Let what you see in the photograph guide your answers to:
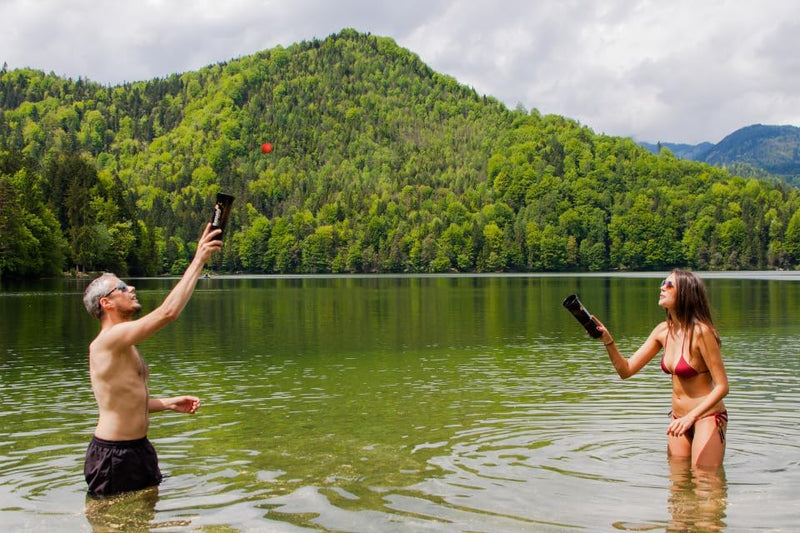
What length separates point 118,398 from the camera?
35.8 feet

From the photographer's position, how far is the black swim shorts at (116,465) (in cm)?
1103

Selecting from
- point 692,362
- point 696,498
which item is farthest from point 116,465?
point 692,362

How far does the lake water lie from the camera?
441 inches

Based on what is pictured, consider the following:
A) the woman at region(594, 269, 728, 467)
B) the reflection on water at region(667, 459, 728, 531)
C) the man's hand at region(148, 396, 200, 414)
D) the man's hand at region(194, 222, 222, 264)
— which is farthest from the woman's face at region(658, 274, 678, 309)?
the man's hand at region(148, 396, 200, 414)

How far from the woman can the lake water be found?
2.47 ft

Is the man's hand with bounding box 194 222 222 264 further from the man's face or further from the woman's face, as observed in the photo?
the woman's face

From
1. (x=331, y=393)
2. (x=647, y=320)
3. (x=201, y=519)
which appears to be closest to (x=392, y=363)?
(x=331, y=393)

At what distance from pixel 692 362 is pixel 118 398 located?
24.7 feet

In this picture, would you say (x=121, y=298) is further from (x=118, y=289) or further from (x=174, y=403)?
(x=174, y=403)

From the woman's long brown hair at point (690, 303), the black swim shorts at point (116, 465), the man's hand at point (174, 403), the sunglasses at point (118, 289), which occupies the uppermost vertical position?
the sunglasses at point (118, 289)

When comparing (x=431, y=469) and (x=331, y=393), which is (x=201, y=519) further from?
(x=331, y=393)

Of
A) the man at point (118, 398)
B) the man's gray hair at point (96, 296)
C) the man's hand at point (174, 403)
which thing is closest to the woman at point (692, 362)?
the man's hand at point (174, 403)

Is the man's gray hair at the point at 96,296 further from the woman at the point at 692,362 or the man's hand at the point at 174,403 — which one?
the woman at the point at 692,362

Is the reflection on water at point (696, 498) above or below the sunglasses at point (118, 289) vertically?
below
